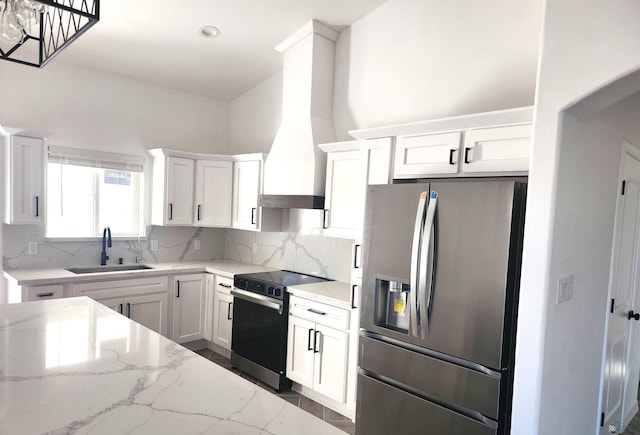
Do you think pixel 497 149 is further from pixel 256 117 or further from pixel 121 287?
pixel 121 287

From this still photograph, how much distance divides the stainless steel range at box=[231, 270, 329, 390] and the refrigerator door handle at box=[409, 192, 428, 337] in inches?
55.7

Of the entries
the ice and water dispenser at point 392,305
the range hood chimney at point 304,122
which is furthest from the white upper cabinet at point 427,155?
the range hood chimney at point 304,122

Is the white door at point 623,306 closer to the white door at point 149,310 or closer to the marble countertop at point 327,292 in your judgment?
the marble countertop at point 327,292

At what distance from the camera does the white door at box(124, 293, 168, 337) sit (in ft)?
12.5

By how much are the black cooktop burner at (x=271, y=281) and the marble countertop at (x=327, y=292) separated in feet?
0.43

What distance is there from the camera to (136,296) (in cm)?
384

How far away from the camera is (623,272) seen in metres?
2.74

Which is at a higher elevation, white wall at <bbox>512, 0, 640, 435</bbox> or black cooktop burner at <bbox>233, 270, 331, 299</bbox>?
white wall at <bbox>512, 0, 640, 435</bbox>

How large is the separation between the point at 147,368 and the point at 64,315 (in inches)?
32.8

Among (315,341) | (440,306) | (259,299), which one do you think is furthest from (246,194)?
(440,306)

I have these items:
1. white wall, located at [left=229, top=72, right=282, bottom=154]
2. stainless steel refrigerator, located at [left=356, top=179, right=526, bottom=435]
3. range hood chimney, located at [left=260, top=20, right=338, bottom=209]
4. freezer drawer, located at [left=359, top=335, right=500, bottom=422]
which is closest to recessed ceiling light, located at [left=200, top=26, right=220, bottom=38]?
range hood chimney, located at [left=260, top=20, right=338, bottom=209]

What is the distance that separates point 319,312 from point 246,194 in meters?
1.67

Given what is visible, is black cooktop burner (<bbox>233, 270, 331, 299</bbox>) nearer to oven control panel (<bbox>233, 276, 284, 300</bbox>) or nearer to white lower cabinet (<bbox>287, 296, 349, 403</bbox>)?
oven control panel (<bbox>233, 276, 284, 300</bbox>)

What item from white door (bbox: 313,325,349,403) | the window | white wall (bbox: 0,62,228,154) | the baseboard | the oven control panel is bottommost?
the baseboard
